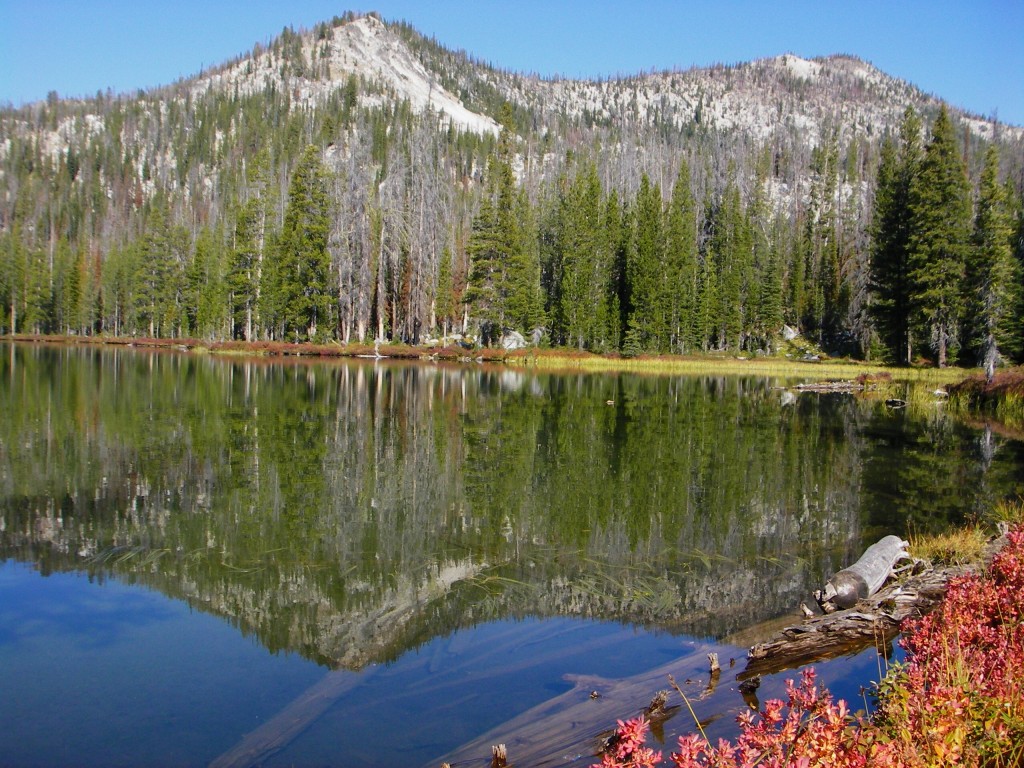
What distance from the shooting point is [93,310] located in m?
96.0

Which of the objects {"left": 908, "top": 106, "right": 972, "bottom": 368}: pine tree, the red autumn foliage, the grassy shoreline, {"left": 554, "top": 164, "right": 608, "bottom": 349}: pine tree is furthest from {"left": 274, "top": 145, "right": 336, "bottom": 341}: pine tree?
the red autumn foliage

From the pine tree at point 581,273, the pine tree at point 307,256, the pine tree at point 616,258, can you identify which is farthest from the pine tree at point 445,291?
the pine tree at point 616,258

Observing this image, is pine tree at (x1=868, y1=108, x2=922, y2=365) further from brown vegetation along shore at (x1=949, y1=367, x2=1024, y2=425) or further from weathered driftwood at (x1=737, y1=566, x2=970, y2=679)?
weathered driftwood at (x1=737, y1=566, x2=970, y2=679)

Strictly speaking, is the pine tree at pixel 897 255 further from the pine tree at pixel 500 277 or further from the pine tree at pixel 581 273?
the pine tree at pixel 500 277

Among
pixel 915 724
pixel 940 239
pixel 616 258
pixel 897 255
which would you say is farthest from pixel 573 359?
pixel 915 724

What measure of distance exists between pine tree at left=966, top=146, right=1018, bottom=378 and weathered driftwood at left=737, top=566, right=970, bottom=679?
35015 mm

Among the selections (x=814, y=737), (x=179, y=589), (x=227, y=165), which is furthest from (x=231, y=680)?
(x=227, y=165)

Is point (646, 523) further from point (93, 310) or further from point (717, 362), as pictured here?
point (93, 310)

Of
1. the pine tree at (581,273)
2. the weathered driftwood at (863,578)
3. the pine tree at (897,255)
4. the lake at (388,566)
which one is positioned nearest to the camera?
the lake at (388,566)

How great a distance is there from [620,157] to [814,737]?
130m

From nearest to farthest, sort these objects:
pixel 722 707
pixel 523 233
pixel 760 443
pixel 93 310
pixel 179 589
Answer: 1. pixel 722 707
2. pixel 179 589
3. pixel 760 443
4. pixel 523 233
5. pixel 93 310

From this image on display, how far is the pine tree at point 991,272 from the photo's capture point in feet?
139

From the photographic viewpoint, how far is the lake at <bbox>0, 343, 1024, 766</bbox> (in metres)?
6.29

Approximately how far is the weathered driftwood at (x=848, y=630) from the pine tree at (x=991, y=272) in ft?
115
